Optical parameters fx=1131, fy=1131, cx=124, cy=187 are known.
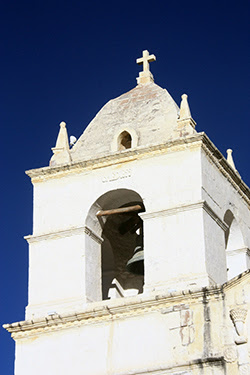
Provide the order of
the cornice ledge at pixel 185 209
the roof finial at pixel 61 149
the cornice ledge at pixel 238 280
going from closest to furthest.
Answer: the cornice ledge at pixel 238 280 < the cornice ledge at pixel 185 209 < the roof finial at pixel 61 149

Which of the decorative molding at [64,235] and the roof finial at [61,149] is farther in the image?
the roof finial at [61,149]

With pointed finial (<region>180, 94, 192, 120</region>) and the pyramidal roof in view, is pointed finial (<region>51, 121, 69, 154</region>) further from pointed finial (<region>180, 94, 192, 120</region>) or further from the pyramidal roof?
pointed finial (<region>180, 94, 192, 120</region>)

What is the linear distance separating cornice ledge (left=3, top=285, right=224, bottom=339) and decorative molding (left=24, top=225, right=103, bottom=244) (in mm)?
1447

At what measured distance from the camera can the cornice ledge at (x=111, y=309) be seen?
1761cm

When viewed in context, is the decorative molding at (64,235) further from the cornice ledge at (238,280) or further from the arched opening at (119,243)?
the cornice ledge at (238,280)

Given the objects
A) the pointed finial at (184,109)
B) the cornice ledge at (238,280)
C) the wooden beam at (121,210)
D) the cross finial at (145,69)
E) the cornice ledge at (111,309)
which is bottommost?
the cornice ledge at (111,309)

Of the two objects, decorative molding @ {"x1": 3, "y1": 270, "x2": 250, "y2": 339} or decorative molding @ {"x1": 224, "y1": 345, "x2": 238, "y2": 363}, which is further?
decorative molding @ {"x1": 3, "y1": 270, "x2": 250, "y2": 339}

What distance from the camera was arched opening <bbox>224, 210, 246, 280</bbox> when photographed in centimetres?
2002

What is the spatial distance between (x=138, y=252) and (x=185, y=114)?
254cm

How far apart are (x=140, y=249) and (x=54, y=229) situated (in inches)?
61.8

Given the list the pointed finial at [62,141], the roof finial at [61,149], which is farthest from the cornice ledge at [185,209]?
the pointed finial at [62,141]

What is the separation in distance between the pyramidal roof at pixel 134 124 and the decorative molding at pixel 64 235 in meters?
1.30

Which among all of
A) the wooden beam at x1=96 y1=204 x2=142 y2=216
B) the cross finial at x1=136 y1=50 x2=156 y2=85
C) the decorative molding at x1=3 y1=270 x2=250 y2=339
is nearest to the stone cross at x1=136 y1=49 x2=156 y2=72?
the cross finial at x1=136 y1=50 x2=156 y2=85

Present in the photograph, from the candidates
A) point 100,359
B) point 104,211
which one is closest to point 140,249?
point 104,211
